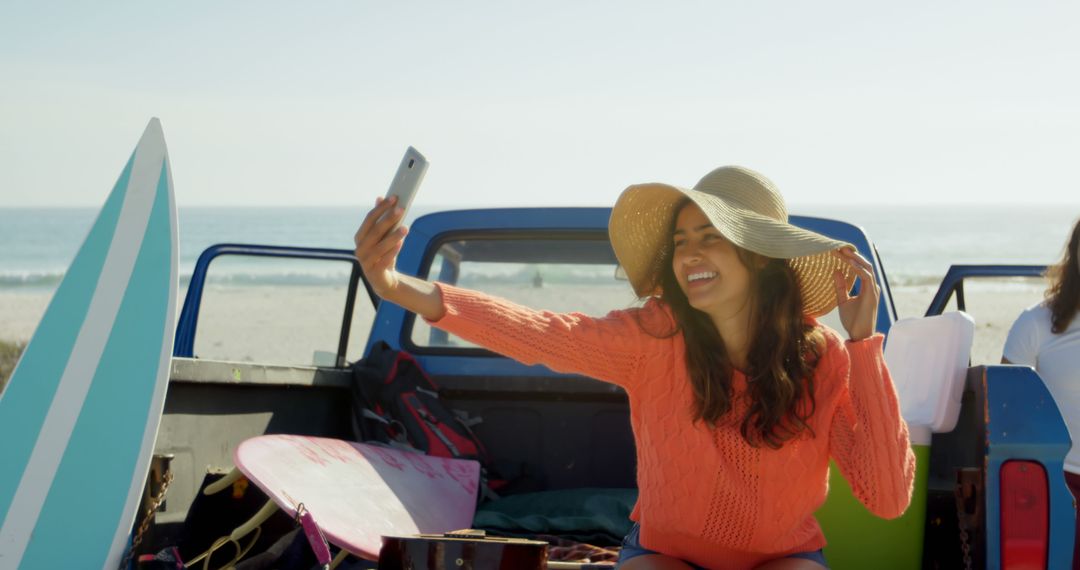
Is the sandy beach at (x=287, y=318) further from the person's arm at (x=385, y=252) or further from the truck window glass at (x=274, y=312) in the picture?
the person's arm at (x=385, y=252)

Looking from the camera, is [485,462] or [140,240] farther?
[485,462]

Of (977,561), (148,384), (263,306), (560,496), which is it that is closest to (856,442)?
(977,561)

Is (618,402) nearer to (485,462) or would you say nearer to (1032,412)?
(485,462)

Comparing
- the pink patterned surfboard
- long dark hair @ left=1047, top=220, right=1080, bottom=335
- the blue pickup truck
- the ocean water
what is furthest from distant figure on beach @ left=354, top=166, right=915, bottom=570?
the ocean water

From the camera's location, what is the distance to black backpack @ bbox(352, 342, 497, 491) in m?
4.06

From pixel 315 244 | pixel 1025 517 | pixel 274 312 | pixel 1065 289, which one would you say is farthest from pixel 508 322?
pixel 315 244

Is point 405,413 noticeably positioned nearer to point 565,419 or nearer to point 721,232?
point 565,419

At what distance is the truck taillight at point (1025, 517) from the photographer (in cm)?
247

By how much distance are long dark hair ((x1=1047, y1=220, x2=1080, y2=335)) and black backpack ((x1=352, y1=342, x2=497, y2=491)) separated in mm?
2191

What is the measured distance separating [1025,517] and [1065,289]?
2.39 metres

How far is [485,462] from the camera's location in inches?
162

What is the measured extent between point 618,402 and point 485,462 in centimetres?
52

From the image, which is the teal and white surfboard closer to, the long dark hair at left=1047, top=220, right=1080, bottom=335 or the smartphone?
the smartphone

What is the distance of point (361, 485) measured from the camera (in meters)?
3.30
